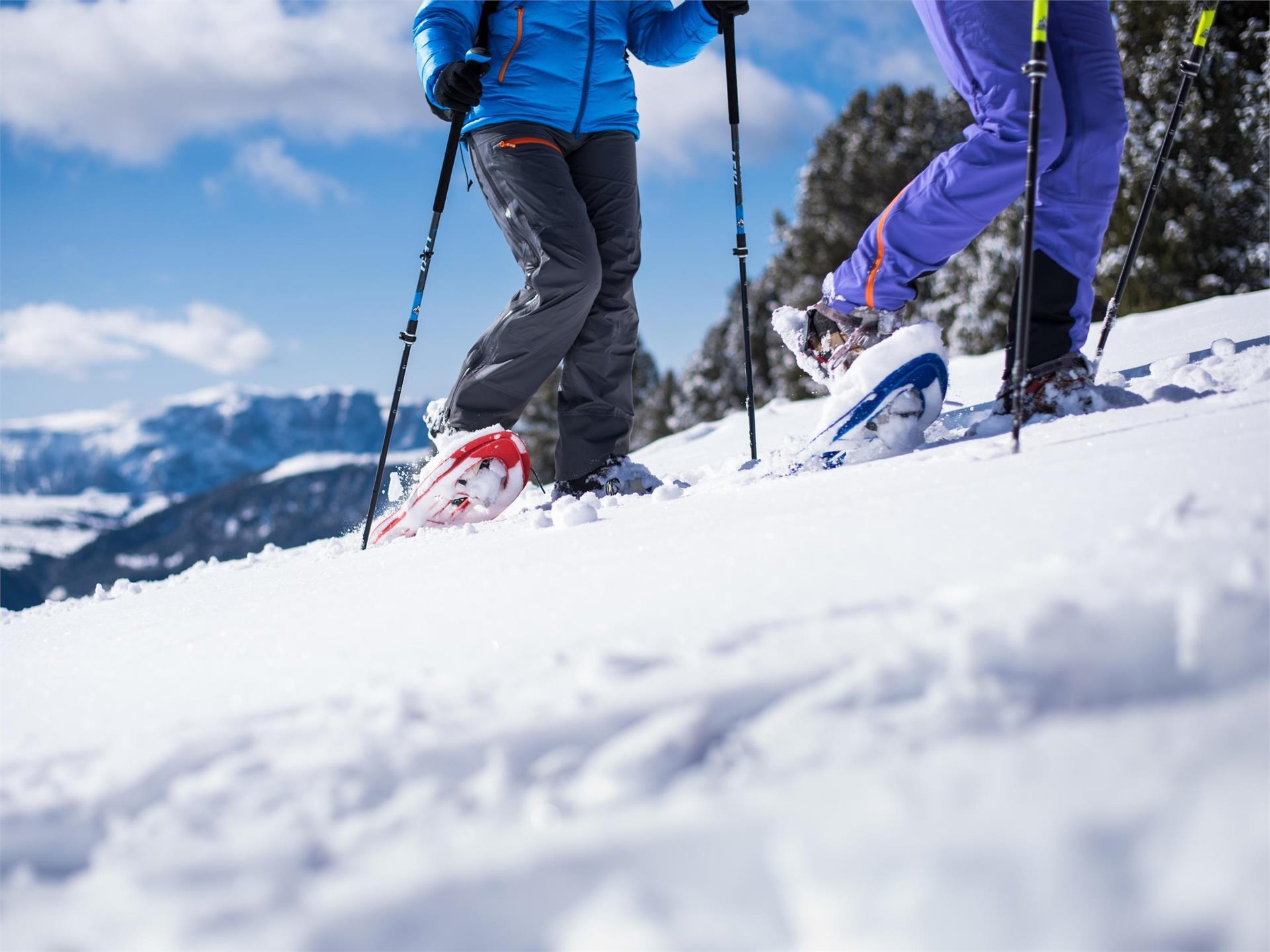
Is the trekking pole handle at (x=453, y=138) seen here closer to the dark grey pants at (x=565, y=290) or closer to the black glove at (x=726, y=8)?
the dark grey pants at (x=565, y=290)

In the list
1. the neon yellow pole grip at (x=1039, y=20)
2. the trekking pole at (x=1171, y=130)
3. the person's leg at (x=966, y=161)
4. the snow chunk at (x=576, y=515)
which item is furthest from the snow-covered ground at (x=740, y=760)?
the trekking pole at (x=1171, y=130)

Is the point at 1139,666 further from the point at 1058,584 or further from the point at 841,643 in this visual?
the point at 841,643

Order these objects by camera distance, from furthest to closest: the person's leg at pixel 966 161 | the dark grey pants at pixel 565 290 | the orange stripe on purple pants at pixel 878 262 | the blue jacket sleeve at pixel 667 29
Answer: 1. the blue jacket sleeve at pixel 667 29
2. the dark grey pants at pixel 565 290
3. the orange stripe on purple pants at pixel 878 262
4. the person's leg at pixel 966 161

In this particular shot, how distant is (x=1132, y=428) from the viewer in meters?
1.69

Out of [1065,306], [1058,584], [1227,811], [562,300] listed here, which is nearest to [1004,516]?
[1058,584]

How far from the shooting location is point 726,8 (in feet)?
10.0

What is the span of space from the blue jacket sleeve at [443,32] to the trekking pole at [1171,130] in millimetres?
2192

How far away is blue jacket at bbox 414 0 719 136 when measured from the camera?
8.71 ft

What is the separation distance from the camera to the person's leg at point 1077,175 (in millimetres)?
2221

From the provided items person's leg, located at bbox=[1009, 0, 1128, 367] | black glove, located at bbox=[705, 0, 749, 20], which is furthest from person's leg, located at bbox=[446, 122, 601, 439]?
person's leg, located at bbox=[1009, 0, 1128, 367]

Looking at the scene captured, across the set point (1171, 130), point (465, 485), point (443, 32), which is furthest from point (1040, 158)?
point (465, 485)

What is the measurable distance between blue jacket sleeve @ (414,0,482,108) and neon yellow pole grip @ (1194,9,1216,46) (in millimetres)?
2280

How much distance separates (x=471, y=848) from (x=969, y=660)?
19.1 inches

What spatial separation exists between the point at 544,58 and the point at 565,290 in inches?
31.1
